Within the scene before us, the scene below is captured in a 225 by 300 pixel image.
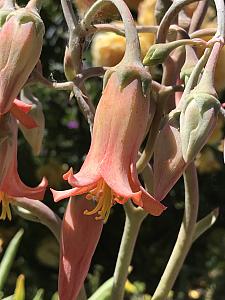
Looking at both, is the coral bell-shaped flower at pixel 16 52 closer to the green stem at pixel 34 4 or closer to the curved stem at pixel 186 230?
the green stem at pixel 34 4

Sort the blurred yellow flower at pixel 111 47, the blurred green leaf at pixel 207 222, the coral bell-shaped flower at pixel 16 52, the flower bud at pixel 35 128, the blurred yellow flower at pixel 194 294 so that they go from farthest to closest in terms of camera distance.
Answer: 1. the blurred yellow flower at pixel 194 294
2. the blurred yellow flower at pixel 111 47
3. the blurred green leaf at pixel 207 222
4. the flower bud at pixel 35 128
5. the coral bell-shaped flower at pixel 16 52

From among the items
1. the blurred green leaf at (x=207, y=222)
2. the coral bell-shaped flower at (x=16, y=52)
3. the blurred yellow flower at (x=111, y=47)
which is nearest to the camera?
the coral bell-shaped flower at (x=16, y=52)

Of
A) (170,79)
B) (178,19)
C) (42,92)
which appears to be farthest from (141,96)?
(42,92)

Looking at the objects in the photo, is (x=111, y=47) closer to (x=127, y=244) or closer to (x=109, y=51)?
(x=109, y=51)

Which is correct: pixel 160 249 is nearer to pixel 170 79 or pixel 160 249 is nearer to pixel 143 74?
pixel 170 79

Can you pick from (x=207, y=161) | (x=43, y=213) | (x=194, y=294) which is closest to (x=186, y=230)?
(x=43, y=213)

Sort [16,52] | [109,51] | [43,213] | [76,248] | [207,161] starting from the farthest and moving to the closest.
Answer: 1. [207,161]
2. [109,51]
3. [43,213]
4. [76,248]
5. [16,52]

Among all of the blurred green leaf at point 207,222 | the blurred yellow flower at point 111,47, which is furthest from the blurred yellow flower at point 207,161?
the blurred green leaf at point 207,222
